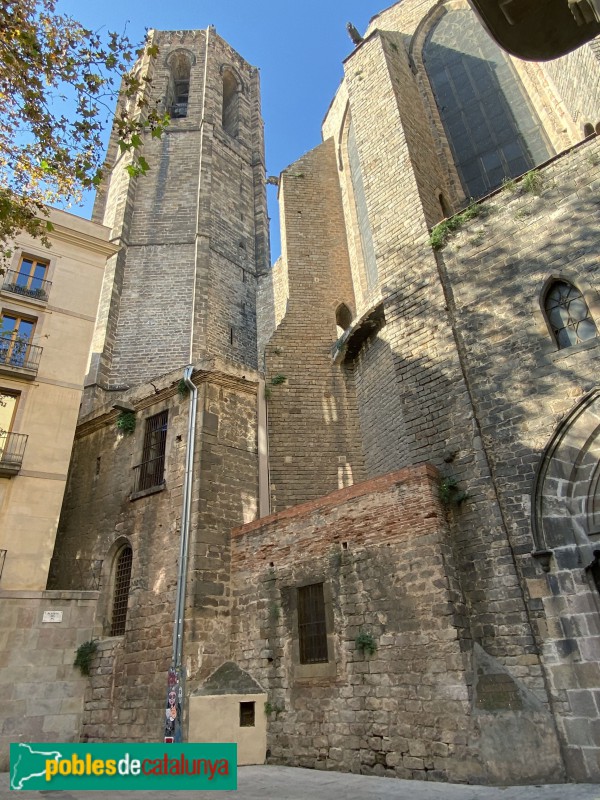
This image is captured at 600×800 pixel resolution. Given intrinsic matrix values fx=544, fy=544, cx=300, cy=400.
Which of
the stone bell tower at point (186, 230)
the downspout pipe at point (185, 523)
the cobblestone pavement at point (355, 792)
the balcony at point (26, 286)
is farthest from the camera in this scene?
the stone bell tower at point (186, 230)

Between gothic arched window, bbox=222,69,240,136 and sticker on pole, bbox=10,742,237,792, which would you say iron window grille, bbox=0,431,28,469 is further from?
gothic arched window, bbox=222,69,240,136

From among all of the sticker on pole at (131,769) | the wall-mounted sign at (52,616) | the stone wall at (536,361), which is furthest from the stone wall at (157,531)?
the stone wall at (536,361)

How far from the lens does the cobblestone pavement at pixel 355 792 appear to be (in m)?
5.25

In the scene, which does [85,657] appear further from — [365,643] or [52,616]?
[365,643]

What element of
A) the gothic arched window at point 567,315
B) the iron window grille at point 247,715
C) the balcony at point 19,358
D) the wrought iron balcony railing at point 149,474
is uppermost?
the balcony at point 19,358

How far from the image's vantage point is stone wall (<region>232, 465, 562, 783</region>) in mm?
6117

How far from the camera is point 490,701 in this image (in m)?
6.25

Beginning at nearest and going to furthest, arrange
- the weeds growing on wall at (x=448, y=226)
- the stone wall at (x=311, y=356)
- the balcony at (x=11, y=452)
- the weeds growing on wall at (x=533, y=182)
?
1. the weeds growing on wall at (x=533, y=182)
2. the weeds growing on wall at (x=448, y=226)
3. the balcony at (x=11, y=452)
4. the stone wall at (x=311, y=356)

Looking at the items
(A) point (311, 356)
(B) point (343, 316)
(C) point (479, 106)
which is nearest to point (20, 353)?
(A) point (311, 356)

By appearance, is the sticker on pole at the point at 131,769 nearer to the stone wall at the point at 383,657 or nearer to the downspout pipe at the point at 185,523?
the stone wall at the point at 383,657

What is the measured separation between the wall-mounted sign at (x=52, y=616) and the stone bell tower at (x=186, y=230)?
25.6 feet

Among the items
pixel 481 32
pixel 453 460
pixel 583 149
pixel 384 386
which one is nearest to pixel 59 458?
pixel 384 386

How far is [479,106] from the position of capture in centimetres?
1379

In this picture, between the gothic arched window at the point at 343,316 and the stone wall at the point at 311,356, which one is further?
the gothic arched window at the point at 343,316
